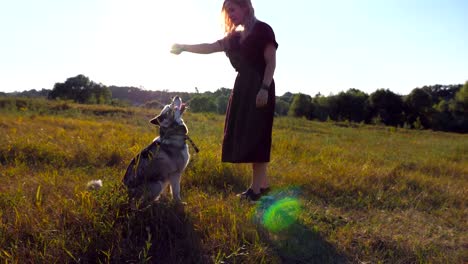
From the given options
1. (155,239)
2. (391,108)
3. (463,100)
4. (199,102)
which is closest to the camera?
(155,239)

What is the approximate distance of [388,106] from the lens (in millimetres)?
43031

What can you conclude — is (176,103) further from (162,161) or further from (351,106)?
(351,106)

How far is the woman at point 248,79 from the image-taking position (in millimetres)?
3184

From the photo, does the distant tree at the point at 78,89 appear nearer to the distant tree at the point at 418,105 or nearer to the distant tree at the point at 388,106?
the distant tree at the point at 388,106

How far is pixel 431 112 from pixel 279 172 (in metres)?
44.7

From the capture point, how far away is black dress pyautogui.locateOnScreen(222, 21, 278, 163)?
3.28 metres

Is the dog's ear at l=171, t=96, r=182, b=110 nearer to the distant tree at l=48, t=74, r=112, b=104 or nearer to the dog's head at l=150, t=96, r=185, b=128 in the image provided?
the dog's head at l=150, t=96, r=185, b=128

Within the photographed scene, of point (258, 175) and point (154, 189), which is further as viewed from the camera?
point (258, 175)

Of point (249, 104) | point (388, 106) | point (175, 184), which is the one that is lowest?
point (175, 184)

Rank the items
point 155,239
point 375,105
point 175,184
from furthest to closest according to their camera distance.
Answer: point 375,105
point 175,184
point 155,239

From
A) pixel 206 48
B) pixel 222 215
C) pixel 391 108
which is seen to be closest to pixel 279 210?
pixel 222 215

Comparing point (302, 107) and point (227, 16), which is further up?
point (227, 16)

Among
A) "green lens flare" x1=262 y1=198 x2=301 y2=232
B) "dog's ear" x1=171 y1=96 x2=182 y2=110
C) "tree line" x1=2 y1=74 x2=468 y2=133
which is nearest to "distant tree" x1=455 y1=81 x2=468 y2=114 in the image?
"tree line" x1=2 y1=74 x2=468 y2=133

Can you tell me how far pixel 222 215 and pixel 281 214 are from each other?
0.70 m
